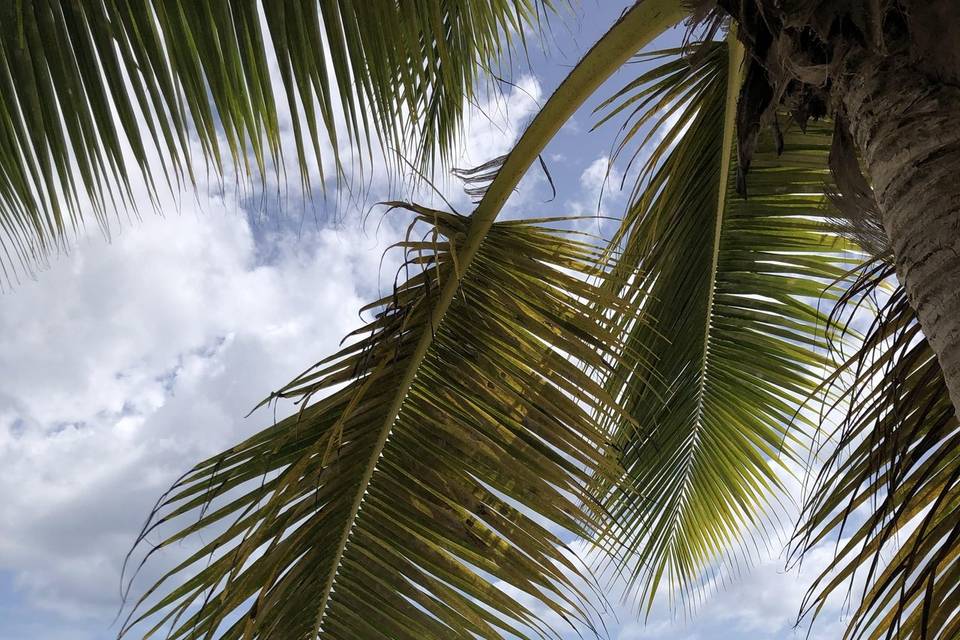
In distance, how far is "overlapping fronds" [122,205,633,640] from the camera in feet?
8.04

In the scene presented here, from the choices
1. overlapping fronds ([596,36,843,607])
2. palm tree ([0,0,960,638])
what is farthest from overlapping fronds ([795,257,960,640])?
overlapping fronds ([596,36,843,607])

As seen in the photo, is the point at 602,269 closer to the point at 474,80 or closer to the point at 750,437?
the point at 474,80

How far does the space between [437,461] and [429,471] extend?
0.06 meters

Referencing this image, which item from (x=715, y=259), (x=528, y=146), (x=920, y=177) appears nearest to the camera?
(x=920, y=177)

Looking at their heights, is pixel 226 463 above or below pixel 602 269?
below

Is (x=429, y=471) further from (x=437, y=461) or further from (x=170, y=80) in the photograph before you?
(x=170, y=80)

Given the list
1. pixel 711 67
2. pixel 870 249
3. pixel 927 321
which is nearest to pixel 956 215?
pixel 927 321

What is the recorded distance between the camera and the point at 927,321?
124cm

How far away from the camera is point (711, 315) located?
142 inches

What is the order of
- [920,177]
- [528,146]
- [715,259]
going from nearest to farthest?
[920,177] → [528,146] → [715,259]

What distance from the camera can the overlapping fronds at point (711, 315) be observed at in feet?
10.2

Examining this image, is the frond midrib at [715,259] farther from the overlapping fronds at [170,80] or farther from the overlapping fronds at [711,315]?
the overlapping fronds at [170,80]

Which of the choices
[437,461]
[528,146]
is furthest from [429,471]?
[528,146]

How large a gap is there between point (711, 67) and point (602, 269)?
0.85m
